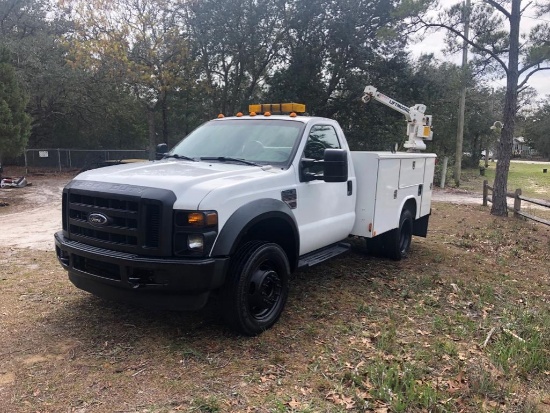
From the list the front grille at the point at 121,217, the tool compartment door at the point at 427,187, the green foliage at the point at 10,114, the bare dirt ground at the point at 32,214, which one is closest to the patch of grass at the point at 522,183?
the tool compartment door at the point at 427,187

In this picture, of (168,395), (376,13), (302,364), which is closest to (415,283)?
(302,364)

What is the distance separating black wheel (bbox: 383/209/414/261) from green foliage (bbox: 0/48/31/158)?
14.1m

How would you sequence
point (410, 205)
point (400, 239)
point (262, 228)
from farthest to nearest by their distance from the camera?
1. point (410, 205)
2. point (400, 239)
3. point (262, 228)

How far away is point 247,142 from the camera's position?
5.08 m

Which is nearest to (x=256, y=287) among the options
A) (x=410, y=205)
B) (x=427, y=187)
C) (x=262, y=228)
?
(x=262, y=228)

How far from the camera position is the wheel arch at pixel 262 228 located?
3719 millimetres

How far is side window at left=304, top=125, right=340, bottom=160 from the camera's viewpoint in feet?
16.7

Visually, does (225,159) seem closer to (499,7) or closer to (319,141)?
(319,141)

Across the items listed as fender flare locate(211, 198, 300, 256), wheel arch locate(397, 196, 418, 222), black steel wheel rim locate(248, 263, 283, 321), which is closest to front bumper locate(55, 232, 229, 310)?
fender flare locate(211, 198, 300, 256)

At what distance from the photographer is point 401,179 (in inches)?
260

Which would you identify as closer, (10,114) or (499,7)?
(499,7)

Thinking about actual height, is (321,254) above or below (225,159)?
below

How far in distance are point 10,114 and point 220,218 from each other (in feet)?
49.0

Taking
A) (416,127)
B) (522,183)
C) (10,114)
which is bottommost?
(522,183)
